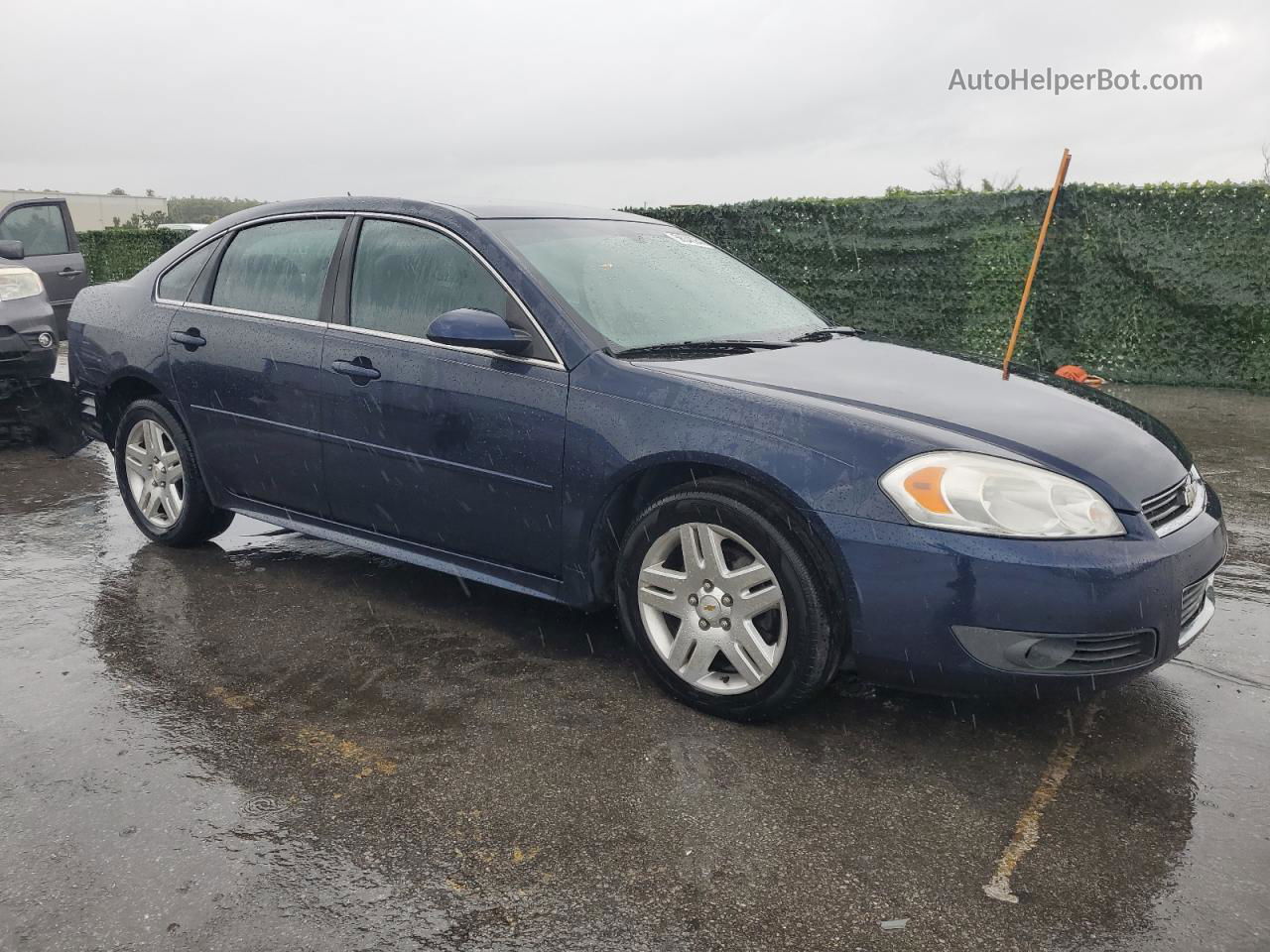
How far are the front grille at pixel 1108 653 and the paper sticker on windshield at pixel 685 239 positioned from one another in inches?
97.9

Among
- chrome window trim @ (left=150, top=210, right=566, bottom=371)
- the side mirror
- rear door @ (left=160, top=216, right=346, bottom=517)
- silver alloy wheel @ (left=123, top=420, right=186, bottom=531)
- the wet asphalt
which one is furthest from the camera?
silver alloy wheel @ (left=123, top=420, right=186, bottom=531)

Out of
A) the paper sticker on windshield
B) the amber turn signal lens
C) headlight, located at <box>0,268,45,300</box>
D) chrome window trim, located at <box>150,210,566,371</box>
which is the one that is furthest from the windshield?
headlight, located at <box>0,268,45,300</box>

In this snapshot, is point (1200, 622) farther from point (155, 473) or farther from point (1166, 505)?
point (155, 473)

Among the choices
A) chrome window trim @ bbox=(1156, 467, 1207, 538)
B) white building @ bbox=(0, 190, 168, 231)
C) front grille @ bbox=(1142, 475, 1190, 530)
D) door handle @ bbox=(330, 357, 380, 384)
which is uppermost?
door handle @ bbox=(330, 357, 380, 384)

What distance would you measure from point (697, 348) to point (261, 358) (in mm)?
1843

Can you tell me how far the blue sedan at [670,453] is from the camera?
303 centimetres

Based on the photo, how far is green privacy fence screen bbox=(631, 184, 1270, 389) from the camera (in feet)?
37.1

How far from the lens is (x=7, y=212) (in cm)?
1061

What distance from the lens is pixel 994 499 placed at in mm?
3020

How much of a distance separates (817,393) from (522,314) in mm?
1084

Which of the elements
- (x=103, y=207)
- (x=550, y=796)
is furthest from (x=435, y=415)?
(x=103, y=207)

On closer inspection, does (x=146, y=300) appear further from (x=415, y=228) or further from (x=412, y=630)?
(x=412, y=630)

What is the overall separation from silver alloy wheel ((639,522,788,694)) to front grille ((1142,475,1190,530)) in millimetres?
1053

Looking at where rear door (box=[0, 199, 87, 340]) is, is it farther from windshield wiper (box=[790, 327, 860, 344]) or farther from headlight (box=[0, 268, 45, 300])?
windshield wiper (box=[790, 327, 860, 344])
